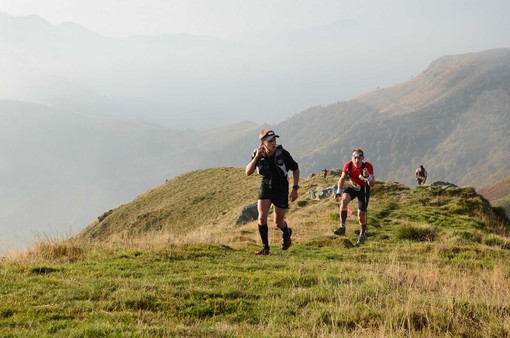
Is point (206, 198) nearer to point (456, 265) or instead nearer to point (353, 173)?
point (353, 173)

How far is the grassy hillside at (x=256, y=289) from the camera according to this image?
5.70m

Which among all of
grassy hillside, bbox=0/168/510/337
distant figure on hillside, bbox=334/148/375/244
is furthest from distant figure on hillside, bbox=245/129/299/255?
distant figure on hillside, bbox=334/148/375/244

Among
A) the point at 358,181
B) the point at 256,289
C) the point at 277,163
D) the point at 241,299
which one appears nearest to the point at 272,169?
the point at 277,163

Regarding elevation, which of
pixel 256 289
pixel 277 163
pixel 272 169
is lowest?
pixel 256 289

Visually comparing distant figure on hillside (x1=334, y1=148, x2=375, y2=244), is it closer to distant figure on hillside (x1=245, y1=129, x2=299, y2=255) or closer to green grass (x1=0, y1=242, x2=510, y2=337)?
distant figure on hillside (x1=245, y1=129, x2=299, y2=255)

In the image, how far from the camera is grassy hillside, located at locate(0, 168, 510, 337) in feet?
18.7

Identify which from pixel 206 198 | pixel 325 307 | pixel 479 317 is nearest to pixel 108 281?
pixel 325 307

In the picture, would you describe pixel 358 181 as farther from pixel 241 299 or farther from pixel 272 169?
pixel 241 299

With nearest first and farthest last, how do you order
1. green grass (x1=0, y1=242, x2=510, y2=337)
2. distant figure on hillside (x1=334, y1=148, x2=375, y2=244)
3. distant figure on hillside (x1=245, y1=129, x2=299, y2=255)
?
green grass (x1=0, y1=242, x2=510, y2=337), distant figure on hillside (x1=245, y1=129, x2=299, y2=255), distant figure on hillside (x1=334, y1=148, x2=375, y2=244)

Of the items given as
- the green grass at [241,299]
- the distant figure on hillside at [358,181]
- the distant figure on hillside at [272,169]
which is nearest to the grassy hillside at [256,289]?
the green grass at [241,299]

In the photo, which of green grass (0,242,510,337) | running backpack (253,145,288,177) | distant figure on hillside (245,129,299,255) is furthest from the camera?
running backpack (253,145,288,177)

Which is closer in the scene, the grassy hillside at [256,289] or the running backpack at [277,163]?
the grassy hillside at [256,289]

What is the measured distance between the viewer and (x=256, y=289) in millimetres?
7906

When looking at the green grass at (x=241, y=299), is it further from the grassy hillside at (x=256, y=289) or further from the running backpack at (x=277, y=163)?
the running backpack at (x=277, y=163)
